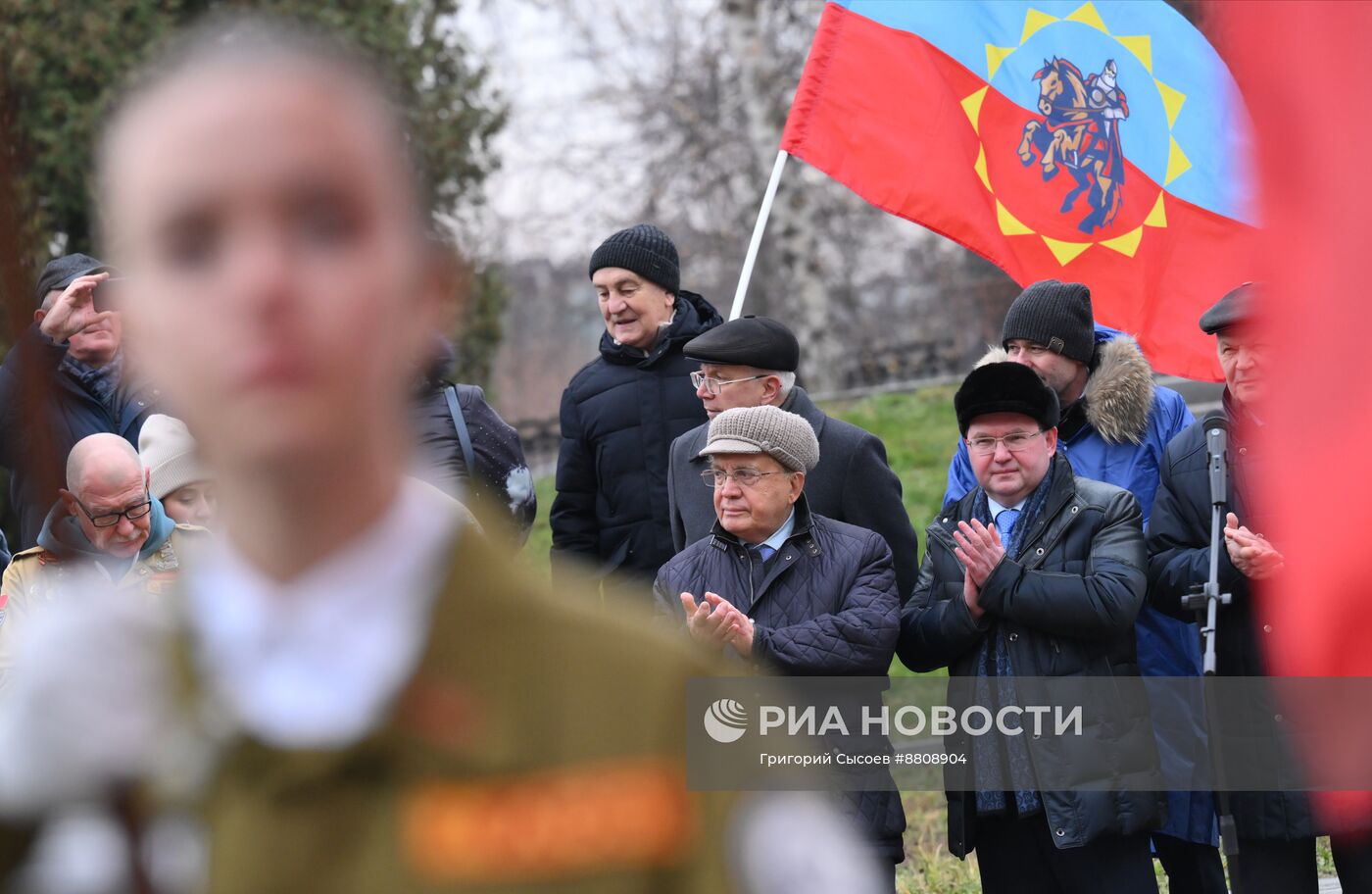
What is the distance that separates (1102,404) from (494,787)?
4.30 meters

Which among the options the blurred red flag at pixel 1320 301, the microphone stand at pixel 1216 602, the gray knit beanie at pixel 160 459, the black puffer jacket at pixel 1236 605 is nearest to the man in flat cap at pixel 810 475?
the black puffer jacket at pixel 1236 605

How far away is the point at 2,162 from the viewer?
2.51 ft

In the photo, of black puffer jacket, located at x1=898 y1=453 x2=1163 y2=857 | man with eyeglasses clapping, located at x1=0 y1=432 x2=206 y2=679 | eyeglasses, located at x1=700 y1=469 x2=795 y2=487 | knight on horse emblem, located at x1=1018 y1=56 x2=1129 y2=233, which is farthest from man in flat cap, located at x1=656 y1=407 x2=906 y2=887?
knight on horse emblem, located at x1=1018 y1=56 x2=1129 y2=233

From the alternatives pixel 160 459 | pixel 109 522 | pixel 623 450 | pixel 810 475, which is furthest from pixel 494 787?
pixel 623 450

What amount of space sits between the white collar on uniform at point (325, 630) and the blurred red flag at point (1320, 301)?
71 centimetres

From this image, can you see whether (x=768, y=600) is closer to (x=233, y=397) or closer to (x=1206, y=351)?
(x=1206, y=351)

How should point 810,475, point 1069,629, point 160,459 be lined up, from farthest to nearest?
point 810,475 < point 1069,629 < point 160,459

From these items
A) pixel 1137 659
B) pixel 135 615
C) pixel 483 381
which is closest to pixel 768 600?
pixel 1137 659

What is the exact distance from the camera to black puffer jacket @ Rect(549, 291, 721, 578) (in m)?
5.39

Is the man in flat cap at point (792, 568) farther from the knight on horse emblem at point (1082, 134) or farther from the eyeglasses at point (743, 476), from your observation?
the knight on horse emblem at point (1082, 134)

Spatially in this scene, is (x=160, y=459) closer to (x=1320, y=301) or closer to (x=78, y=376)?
(x=78, y=376)

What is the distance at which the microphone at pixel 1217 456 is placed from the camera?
4.45 meters

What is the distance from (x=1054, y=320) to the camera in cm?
501

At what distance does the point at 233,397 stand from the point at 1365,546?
35.2 inches
